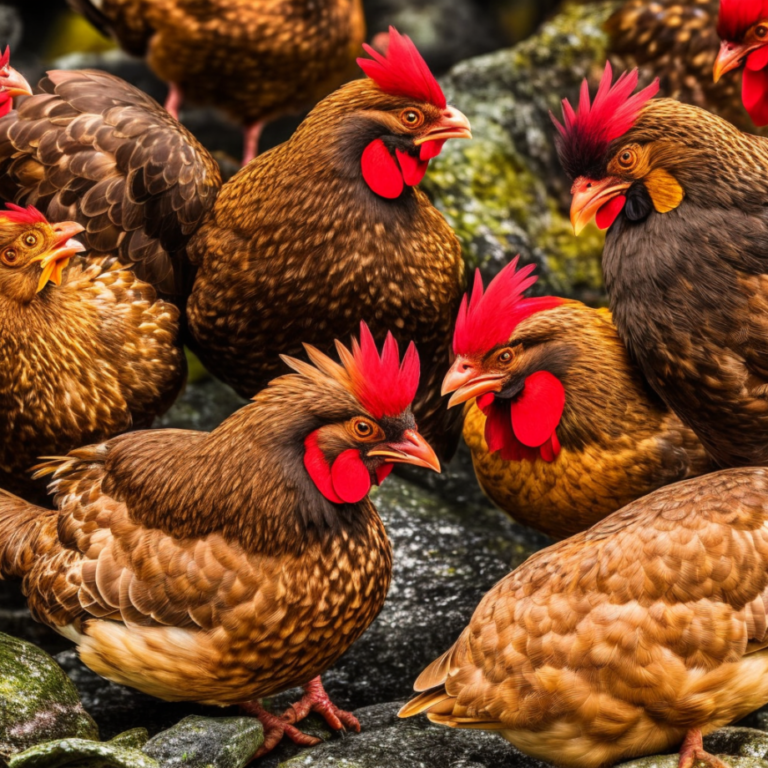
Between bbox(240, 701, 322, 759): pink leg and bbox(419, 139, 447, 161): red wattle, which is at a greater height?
bbox(419, 139, 447, 161): red wattle

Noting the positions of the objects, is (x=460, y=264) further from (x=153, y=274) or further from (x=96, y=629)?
(x=96, y=629)

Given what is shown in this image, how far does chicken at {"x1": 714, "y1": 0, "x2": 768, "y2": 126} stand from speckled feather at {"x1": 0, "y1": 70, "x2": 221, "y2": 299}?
196 cm

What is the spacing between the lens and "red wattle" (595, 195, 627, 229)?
12.2 ft

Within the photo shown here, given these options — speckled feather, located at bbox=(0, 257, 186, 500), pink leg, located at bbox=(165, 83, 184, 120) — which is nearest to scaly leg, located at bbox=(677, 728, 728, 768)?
speckled feather, located at bbox=(0, 257, 186, 500)

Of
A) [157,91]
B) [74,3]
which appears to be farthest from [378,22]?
[74,3]

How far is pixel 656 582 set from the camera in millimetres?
3143

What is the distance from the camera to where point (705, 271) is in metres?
3.59

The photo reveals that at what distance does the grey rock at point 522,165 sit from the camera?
540cm

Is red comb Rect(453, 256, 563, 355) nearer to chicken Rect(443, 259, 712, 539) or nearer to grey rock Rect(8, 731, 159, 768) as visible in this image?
chicken Rect(443, 259, 712, 539)

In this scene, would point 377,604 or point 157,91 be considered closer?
point 377,604

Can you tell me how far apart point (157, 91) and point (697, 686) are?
19.3 feet

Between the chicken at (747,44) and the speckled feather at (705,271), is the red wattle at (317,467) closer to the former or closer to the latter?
the speckled feather at (705,271)

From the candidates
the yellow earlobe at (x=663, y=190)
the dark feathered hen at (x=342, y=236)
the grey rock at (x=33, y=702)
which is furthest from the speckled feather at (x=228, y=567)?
the yellow earlobe at (x=663, y=190)

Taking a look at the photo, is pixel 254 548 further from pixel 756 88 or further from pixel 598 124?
pixel 756 88
